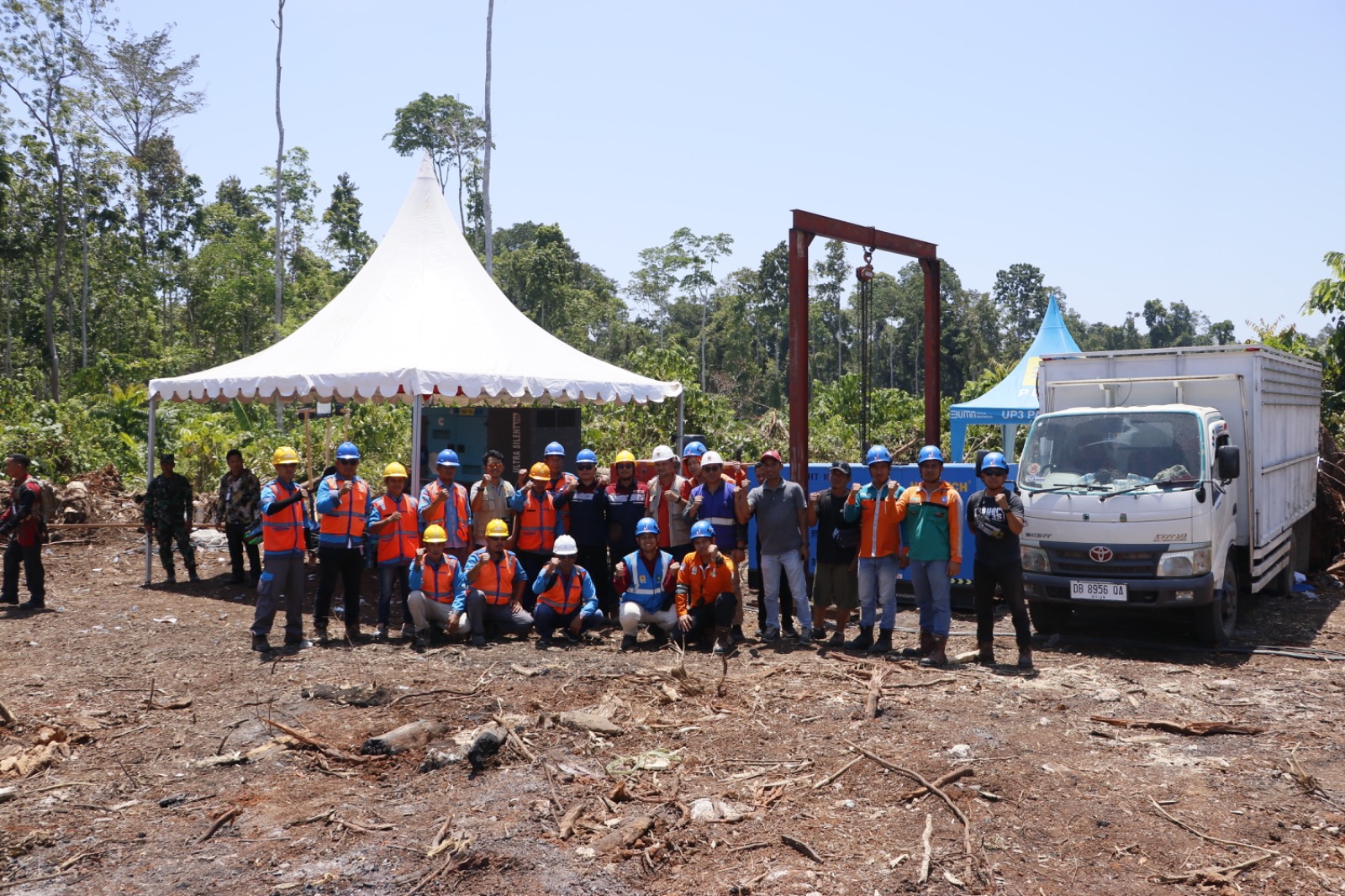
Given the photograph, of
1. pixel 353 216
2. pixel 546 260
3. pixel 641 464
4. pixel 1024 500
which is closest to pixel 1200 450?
pixel 1024 500

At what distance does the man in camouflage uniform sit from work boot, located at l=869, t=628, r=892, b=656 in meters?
8.13

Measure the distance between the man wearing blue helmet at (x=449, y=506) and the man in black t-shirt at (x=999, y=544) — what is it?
4501 mm

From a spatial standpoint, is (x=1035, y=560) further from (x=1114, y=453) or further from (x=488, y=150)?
(x=488, y=150)

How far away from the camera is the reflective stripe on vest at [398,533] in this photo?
30.9 ft

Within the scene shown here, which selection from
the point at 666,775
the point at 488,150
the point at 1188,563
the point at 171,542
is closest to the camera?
the point at 666,775

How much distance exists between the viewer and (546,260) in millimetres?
43562

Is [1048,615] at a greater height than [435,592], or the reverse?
[435,592]

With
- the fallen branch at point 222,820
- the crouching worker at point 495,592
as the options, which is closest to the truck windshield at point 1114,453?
the crouching worker at point 495,592

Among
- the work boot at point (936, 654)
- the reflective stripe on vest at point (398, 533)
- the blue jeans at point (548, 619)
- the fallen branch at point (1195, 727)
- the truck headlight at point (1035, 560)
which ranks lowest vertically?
the fallen branch at point (1195, 727)

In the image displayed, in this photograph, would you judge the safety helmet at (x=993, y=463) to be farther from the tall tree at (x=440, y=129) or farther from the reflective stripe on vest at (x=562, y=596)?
the tall tree at (x=440, y=129)

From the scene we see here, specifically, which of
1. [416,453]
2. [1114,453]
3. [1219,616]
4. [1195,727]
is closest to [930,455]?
[1114,453]

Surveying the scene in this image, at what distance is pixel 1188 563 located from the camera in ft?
28.6

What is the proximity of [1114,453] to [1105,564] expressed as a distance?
1.08 metres

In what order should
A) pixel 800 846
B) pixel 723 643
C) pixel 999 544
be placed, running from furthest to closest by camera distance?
pixel 723 643
pixel 999 544
pixel 800 846
